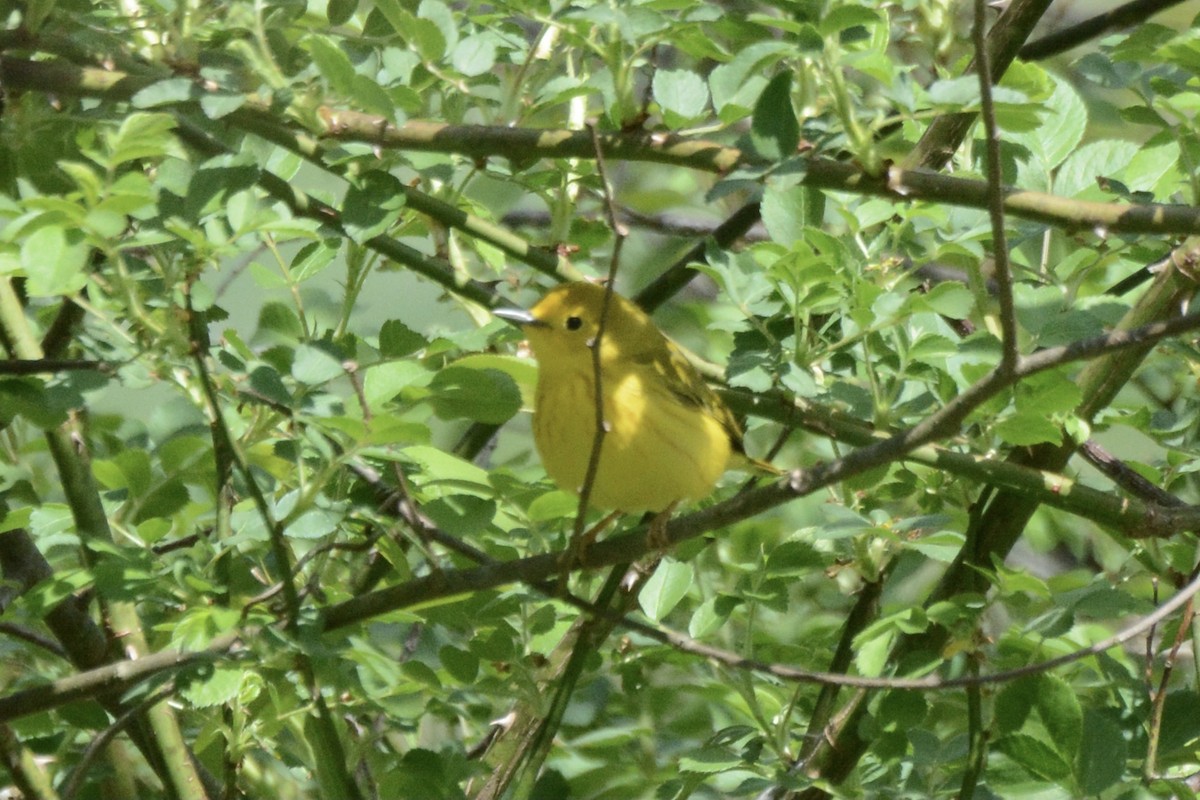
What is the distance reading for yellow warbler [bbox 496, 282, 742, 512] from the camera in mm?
2395

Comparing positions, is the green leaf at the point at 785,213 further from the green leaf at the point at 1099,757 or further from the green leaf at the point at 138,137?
the green leaf at the point at 138,137

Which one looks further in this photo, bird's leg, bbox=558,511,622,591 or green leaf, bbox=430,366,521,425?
green leaf, bbox=430,366,521,425

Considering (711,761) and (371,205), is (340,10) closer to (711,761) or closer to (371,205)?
(371,205)

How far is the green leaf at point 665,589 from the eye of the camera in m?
2.13

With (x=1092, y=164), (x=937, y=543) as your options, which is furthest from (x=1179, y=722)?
(x=1092, y=164)

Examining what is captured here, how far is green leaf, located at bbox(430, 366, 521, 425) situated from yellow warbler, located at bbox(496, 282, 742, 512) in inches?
14.6

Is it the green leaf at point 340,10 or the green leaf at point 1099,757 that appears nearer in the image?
the green leaf at point 1099,757

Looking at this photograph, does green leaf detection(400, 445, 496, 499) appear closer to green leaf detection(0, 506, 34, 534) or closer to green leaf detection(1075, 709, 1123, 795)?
green leaf detection(0, 506, 34, 534)

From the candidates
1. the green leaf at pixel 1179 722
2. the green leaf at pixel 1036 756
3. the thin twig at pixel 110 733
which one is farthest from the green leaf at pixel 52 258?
the green leaf at pixel 1179 722

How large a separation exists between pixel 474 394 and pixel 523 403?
91mm

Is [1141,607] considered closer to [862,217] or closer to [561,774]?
[862,217]

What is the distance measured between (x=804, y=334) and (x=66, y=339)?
3.84ft

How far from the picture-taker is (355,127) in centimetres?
180

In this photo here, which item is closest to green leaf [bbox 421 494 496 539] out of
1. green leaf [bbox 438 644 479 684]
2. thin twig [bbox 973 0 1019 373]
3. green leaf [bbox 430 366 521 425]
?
green leaf [bbox 430 366 521 425]
